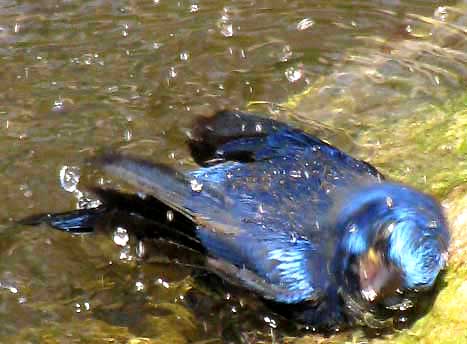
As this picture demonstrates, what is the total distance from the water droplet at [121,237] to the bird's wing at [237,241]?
1.12ft

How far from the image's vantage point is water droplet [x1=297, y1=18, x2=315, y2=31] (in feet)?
20.6

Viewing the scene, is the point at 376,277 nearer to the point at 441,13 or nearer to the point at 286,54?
the point at 286,54

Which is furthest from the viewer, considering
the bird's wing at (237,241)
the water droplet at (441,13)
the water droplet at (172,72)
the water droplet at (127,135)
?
the water droplet at (441,13)

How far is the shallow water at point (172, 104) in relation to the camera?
387 cm

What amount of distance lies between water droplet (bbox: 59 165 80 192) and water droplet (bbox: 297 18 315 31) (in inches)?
83.7

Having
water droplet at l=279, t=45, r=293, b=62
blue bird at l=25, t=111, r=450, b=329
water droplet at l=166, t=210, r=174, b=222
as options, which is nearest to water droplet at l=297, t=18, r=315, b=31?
water droplet at l=279, t=45, r=293, b=62

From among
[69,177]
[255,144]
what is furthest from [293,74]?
[255,144]

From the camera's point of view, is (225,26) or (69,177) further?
(225,26)

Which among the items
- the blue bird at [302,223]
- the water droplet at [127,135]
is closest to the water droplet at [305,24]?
the water droplet at [127,135]

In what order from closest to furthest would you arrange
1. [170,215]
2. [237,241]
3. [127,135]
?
[237,241] → [170,215] → [127,135]

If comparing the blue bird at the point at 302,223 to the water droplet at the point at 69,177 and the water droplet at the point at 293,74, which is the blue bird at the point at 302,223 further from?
the water droplet at the point at 293,74

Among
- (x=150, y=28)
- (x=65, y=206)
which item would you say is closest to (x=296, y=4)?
(x=150, y=28)

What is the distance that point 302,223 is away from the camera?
11.8 feet

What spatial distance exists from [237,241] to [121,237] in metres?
0.69
